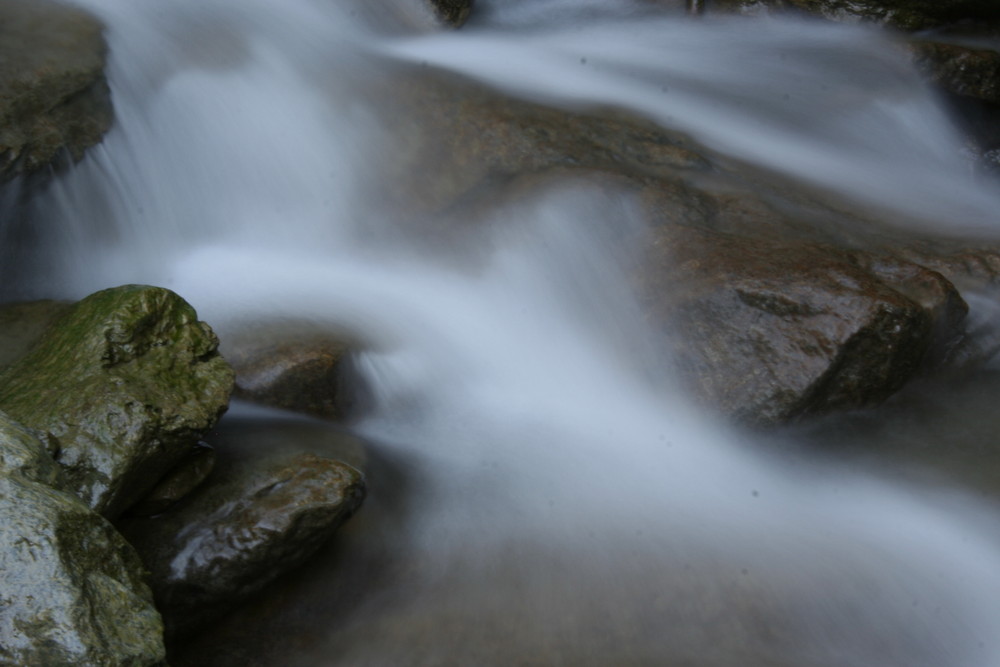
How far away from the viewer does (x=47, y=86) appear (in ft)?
17.0

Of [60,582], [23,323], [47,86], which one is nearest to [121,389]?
[60,582]

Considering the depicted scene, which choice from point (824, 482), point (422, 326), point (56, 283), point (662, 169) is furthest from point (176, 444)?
point (662, 169)

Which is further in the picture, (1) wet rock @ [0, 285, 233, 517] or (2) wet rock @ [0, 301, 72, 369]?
(2) wet rock @ [0, 301, 72, 369]

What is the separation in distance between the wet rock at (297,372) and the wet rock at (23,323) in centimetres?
89

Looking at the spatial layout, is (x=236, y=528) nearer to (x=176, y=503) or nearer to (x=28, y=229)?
(x=176, y=503)

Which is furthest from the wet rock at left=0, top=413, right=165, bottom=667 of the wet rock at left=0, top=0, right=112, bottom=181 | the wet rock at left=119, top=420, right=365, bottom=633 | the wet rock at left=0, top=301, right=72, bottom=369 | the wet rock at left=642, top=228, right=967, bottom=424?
the wet rock at left=642, top=228, right=967, bottom=424

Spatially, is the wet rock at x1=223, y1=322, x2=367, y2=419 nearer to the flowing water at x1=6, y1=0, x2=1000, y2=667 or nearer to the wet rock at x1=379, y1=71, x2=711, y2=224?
the flowing water at x1=6, y1=0, x2=1000, y2=667

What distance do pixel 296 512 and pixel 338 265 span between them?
94.4 inches

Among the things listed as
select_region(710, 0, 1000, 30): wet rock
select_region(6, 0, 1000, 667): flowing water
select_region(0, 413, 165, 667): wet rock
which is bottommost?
select_region(6, 0, 1000, 667): flowing water

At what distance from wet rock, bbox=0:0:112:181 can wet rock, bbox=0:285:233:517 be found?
154cm

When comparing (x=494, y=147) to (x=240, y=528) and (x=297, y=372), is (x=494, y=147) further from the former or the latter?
(x=240, y=528)

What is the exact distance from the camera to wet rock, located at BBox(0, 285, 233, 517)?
10.7 ft

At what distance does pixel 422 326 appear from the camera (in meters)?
5.06

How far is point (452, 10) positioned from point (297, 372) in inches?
185
